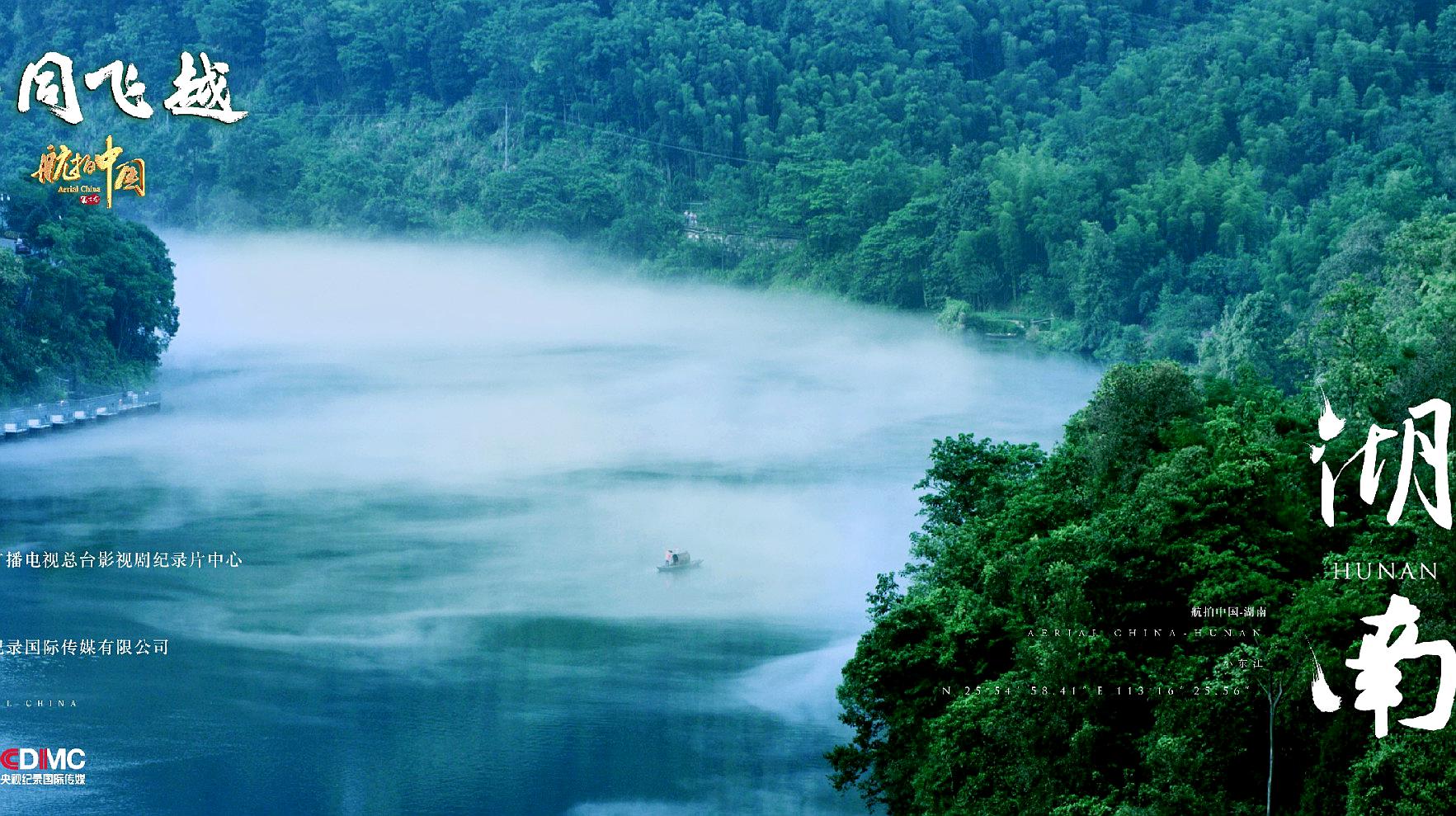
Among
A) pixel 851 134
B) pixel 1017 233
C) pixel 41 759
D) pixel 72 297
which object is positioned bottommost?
pixel 41 759

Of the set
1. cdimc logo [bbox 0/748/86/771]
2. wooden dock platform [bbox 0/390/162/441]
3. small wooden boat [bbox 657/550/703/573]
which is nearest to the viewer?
cdimc logo [bbox 0/748/86/771]

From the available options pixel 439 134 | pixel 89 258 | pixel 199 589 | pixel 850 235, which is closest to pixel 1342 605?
pixel 199 589

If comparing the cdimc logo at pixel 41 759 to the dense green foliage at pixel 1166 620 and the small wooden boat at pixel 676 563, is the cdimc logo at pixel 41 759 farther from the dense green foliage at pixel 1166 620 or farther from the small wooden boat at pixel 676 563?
the small wooden boat at pixel 676 563

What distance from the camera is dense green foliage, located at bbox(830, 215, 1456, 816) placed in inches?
296

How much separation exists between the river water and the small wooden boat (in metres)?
0.17

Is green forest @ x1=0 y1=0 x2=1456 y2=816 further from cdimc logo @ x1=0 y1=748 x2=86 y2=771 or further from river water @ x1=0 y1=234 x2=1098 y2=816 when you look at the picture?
cdimc logo @ x1=0 y1=748 x2=86 y2=771

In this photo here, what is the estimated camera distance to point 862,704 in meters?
9.35

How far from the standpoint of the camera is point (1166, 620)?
8477 mm

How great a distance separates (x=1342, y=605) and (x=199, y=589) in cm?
1214

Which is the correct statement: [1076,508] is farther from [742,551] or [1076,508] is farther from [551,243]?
[551,243]

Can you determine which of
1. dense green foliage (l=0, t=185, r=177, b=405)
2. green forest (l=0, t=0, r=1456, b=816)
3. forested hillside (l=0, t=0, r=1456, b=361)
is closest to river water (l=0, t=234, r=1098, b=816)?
dense green foliage (l=0, t=185, r=177, b=405)

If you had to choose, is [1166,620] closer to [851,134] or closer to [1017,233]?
[1017,233]

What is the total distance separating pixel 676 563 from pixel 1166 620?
32.3 ft

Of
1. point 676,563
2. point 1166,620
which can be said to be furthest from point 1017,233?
point 1166,620
